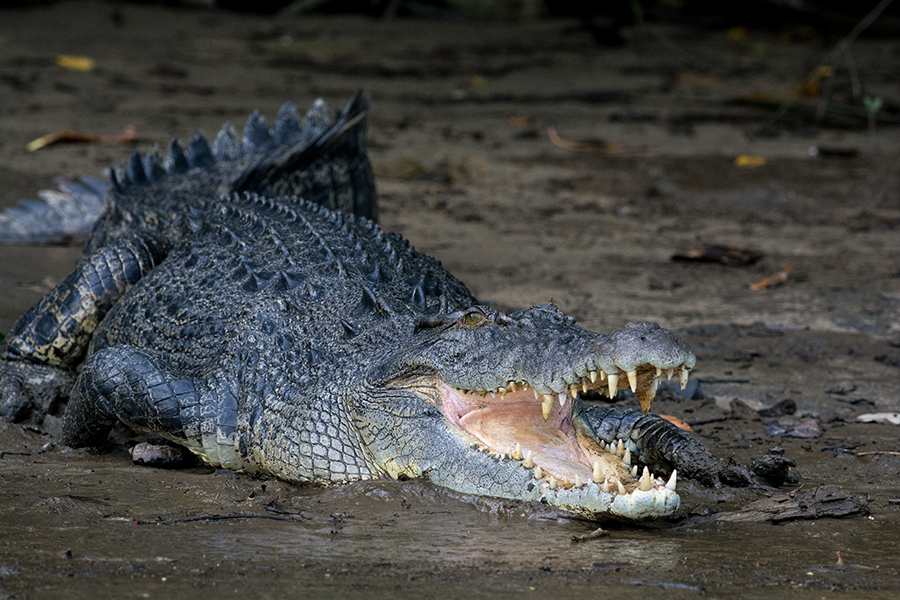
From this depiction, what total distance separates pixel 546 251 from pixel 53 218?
3198mm

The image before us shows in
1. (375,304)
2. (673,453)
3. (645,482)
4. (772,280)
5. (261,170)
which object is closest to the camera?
(645,482)

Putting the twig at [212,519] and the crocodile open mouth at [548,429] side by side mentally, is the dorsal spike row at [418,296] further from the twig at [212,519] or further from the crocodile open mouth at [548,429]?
the twig at [212,519]

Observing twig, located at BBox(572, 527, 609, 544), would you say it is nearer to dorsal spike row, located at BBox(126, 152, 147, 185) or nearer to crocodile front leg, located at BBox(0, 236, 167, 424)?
crocodile front leg, located at BBox(0, 236, 167, 424)

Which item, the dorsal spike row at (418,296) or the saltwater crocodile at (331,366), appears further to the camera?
the dorsal spike row at (418,296)

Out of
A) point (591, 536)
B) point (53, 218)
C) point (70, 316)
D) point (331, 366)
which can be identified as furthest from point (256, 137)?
point (591, 536)

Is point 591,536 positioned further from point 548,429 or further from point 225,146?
point 225,146

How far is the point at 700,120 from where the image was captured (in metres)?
9.52

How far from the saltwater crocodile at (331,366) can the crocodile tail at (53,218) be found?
5.86ft

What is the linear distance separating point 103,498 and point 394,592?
1.12 metres

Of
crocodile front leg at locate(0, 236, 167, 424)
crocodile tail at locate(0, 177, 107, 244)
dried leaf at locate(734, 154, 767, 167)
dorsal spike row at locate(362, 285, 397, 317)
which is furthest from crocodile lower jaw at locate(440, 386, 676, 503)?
dried leaf at locate(734, 154, 767, 167)

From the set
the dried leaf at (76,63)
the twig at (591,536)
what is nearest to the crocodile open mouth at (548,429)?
the twig at (591,536)

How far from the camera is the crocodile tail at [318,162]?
15.8 feet

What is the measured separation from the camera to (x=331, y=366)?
3246 mm

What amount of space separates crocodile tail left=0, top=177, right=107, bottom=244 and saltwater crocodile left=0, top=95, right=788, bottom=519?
178 centimetres
